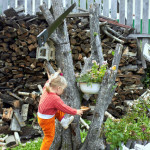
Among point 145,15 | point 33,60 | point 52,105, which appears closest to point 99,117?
point 52,105

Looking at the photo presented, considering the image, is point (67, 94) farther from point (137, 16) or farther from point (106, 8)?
point (137, 16)

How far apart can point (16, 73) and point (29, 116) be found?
1090mm

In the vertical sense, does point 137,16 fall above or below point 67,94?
above

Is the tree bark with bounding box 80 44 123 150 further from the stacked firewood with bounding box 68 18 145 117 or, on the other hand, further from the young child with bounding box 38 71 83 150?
the stacked firewood with bounding box 68 18 145 117

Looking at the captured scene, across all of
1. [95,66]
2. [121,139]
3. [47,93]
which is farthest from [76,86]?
[121,139]

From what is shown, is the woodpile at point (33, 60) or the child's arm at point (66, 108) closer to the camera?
the child's arm at point (66, 108)

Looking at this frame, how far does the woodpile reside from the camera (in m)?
5.52

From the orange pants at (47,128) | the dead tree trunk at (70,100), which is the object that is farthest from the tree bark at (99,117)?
the orange pants at (47,128)

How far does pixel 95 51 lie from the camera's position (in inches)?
146

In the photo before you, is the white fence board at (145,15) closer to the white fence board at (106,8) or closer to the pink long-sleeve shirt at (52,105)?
the white fence board at (106,8)

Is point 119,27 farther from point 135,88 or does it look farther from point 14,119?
point 14,119

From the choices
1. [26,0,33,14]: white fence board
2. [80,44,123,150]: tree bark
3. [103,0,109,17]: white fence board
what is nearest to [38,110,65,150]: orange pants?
[80,44,123,150]: tree bark

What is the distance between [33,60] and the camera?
557 cm

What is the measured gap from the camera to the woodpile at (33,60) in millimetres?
5523
